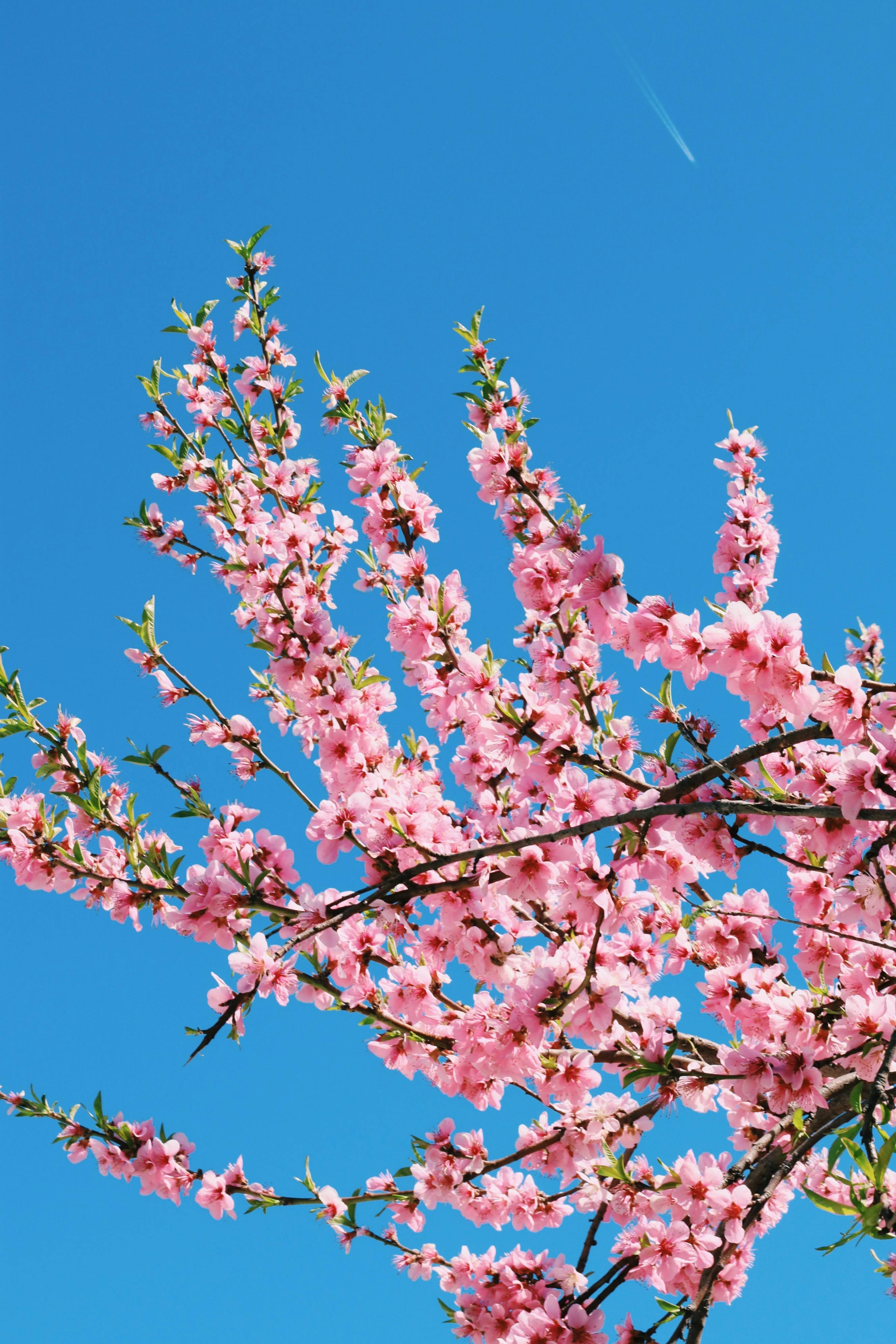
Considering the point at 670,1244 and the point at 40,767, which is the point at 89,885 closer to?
the point at 40,767

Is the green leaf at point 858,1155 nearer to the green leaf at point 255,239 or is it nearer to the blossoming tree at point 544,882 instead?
the blossoming tree at point 544,882

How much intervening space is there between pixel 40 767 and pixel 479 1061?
2.39 m

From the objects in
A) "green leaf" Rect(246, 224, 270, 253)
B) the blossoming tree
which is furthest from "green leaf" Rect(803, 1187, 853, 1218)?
"green leaf" Rect(246, 224, 270, 253)

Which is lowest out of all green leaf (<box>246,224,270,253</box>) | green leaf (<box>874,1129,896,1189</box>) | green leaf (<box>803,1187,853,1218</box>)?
green leaf (<box>803,1187,853,1218</box>)

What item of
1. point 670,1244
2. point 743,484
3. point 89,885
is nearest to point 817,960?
point 670,1244

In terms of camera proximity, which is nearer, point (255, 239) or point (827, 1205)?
point (827, 1205)

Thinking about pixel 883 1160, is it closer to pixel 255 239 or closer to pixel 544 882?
pixel 544 882

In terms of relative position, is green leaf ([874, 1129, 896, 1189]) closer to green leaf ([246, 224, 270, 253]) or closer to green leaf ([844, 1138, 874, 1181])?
green leaf ([844, 1138, 874, 1181])

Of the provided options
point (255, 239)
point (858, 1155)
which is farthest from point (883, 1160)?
point (255, 239)

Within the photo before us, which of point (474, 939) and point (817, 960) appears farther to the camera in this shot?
point (817, 960)

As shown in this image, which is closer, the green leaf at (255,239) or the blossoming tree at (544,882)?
the blossoming tree at (544,882)

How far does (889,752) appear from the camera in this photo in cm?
284

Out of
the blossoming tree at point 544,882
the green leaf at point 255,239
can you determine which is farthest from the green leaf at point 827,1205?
the green leaf at point 255,239

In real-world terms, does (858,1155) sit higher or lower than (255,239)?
lower
